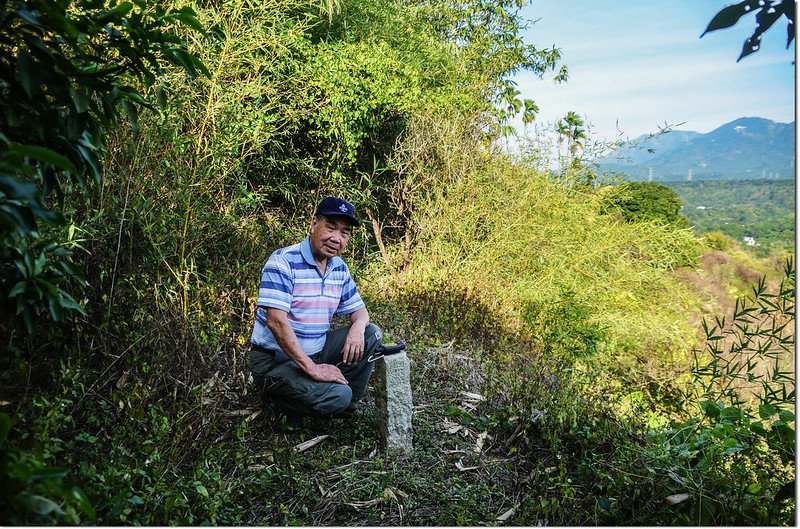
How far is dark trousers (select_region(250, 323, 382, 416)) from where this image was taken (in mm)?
2930

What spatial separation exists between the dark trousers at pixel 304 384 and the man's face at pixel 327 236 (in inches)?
19.5

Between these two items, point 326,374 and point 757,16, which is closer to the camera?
point 757,16

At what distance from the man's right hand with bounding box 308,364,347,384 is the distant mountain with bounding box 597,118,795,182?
207 centimetres

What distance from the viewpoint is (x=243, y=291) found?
13.0 feet

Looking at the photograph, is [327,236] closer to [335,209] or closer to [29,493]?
[335,209]

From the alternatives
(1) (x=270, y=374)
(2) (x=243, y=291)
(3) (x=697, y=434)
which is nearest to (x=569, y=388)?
(3) (x=697, y=434)

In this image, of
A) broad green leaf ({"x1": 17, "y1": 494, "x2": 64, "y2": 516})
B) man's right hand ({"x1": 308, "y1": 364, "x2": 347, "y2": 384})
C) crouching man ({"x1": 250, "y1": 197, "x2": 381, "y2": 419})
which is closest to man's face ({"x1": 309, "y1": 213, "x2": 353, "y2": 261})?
crouching man ({"x1": 250, "y1": 197, "x2": 381, "y2": 419})

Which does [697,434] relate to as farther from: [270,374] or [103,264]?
[103,264]

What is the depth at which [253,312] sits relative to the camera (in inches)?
156

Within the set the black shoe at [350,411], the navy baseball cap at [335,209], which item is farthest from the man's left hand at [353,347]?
the navy baseball cap at [335,209]

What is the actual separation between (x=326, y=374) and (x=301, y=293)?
0.42 metres

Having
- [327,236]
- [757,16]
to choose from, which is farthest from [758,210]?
[327,236]

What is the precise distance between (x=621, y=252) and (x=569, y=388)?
149 inches

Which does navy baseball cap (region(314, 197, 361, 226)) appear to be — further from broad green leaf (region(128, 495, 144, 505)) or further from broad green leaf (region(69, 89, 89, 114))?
broad green leaf (region(128, 495, 144, 505))
